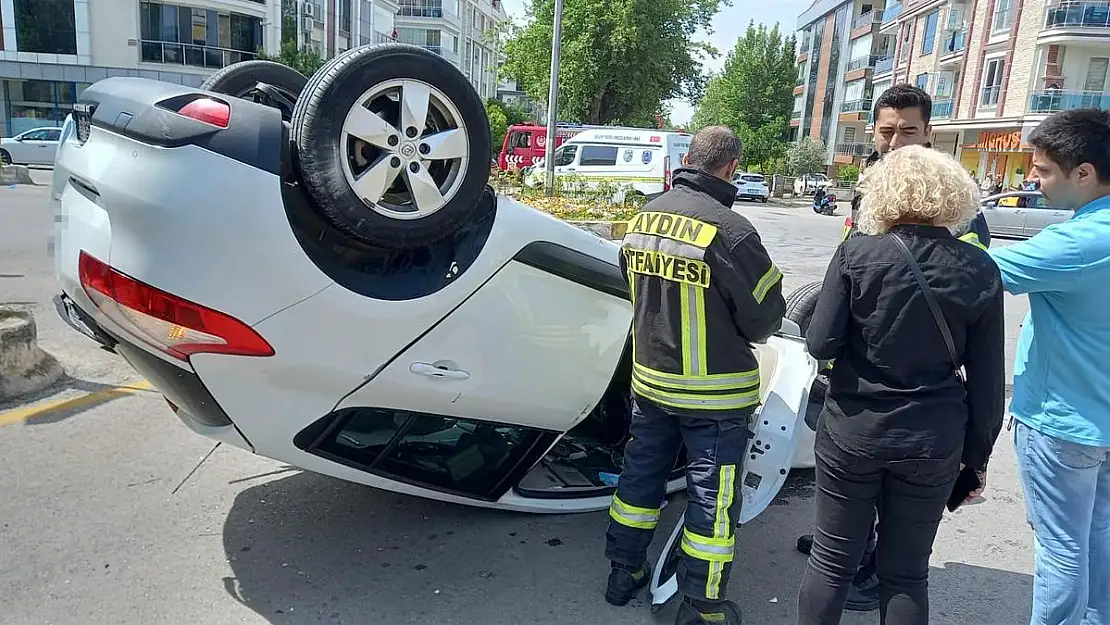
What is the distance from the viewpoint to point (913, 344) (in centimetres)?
224

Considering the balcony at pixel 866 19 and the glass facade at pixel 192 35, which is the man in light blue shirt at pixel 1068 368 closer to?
the glass facade at pixel 192 35

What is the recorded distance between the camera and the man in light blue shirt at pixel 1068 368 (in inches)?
90.2

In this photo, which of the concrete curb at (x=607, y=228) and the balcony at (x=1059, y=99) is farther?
the balcony at (x=1059, y=99)

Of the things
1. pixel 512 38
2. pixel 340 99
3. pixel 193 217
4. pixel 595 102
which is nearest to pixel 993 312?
pixel 340 99

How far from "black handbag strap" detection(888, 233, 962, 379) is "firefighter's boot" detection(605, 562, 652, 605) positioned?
54.4 inches

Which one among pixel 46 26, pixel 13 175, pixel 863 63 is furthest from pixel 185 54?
pixel 863 63

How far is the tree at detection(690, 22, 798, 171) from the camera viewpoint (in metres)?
53.7

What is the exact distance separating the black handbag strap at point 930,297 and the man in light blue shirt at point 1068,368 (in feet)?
0.94

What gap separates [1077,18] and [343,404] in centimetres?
3762

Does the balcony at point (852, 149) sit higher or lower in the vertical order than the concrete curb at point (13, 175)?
higher

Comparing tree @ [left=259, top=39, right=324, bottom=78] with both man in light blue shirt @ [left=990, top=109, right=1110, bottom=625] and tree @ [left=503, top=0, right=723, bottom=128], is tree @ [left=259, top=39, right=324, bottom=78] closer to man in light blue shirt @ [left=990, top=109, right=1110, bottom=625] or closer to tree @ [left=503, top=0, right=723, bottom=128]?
tree @ [left=503, top=0, right=723, bottom=128]

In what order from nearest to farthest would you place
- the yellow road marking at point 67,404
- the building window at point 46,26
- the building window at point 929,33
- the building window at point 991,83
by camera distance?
the yellow road marking at point 67,404 < the building window at point 46,26 < the building window at point 991,83 < the building window at point 929,33

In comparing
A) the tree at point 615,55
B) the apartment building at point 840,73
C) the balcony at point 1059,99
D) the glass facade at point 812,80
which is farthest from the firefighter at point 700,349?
the glass facade at point 812,80

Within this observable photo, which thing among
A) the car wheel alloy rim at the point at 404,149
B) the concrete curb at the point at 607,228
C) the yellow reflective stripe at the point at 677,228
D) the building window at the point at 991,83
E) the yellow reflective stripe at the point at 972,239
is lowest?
the concrete curb at the point at 607,228
